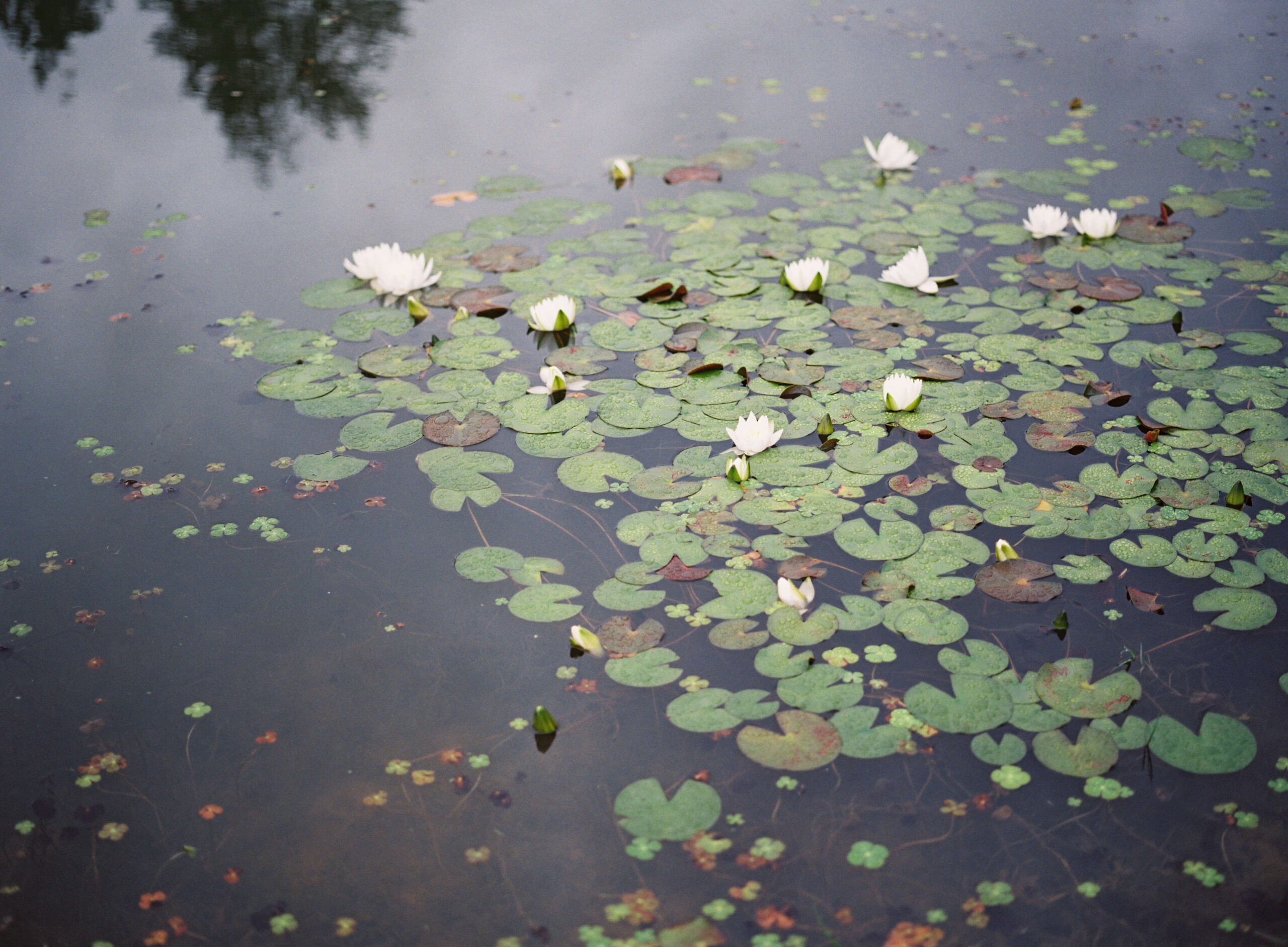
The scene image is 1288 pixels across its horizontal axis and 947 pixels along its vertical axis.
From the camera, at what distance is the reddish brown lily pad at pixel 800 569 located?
2.55 metres

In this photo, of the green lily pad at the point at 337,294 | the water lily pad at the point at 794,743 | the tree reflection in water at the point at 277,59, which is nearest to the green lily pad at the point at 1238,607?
the water lily pad at the point at 794,743

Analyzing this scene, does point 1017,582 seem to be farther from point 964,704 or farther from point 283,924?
point 283,924

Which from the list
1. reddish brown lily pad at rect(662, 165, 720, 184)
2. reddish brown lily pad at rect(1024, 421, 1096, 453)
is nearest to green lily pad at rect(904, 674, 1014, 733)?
reddish brown lily pad at rect(1024, 421, 1096, 453)

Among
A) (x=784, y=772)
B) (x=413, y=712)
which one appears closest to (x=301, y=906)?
(x=413, y=712)

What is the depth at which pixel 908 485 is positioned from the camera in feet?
9.39

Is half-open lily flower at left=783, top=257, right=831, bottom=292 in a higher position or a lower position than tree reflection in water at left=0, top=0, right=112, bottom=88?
lower

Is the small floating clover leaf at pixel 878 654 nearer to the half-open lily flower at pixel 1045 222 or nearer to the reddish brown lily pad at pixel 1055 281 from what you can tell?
the reddish brown lily pad at pixel 1055 281

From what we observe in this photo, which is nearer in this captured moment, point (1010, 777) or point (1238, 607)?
point (1010, 777)

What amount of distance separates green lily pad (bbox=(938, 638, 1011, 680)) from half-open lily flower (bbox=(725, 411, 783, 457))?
899 mm

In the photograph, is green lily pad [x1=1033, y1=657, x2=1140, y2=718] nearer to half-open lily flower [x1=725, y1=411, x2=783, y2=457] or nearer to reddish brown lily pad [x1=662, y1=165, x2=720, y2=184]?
half-open lily flower [x1=725, y1=411, x2=783, y2=457]

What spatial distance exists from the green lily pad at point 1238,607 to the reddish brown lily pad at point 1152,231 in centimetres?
215

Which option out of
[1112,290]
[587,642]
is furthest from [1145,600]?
[1112,290]

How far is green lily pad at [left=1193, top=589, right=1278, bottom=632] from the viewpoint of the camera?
7.84 feet

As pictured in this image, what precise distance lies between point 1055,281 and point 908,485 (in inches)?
60.3
